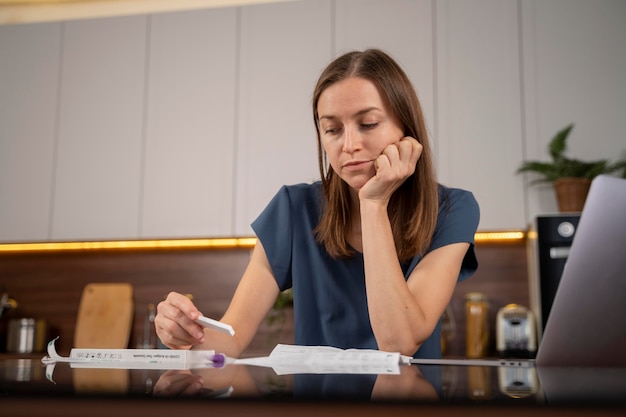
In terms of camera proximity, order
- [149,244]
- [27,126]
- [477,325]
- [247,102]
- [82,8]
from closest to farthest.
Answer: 1. [477,325]
2. [247,102]
3. [149,244]
4. [27,126]
5. [82,8]

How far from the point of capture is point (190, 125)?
3.54m

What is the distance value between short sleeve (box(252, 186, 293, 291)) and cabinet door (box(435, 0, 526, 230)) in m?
1.78

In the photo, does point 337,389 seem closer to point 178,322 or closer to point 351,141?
point 178,322

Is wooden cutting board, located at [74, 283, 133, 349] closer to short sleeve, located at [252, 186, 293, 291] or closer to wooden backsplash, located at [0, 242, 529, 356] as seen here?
wooden backsplash, located at [0, 242, 529, 356]

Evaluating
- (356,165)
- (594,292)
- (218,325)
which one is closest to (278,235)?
(356,165)

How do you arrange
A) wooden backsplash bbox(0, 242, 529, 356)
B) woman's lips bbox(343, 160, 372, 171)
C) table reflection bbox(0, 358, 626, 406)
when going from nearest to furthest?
1. table reflection bbox(0, 358, 626, 406)
2. woman's lips bbox(343, 160, 372, 171)
3. wooden backsplash bbox(0, 242, 529, 356)

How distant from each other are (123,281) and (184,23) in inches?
54.9

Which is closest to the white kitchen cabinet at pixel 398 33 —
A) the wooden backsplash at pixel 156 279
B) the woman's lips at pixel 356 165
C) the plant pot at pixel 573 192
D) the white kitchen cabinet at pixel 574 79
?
the white kitchen cabinet at pixel 574 79

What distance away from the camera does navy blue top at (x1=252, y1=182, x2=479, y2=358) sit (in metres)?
1.44

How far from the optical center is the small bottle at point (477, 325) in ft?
10.4

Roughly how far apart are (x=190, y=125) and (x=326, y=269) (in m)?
2.22

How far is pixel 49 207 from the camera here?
364cm

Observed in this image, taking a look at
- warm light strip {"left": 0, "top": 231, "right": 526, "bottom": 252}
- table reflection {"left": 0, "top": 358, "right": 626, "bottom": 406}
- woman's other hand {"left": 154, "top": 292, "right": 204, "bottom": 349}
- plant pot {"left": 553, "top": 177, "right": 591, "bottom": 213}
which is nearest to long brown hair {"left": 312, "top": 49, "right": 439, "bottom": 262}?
woman's other hand {"left": 154, "top": 292, "right": 204, "bottom": 349}

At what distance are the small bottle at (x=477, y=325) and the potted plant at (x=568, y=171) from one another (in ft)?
1.85
